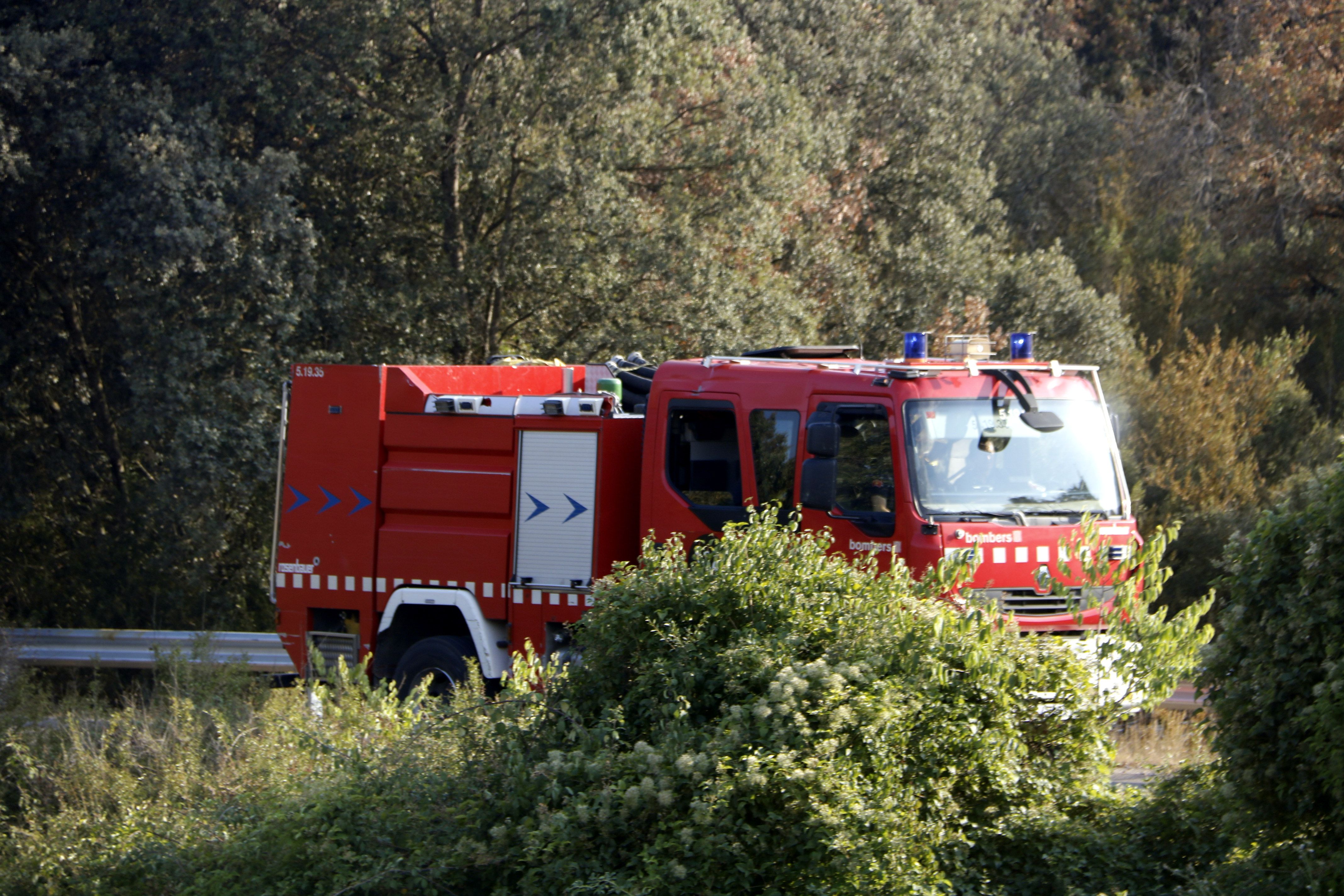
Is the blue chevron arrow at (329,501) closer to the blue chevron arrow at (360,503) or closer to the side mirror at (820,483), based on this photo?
the blue chevron arrow at (360,503)

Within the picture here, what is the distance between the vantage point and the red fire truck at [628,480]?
24.2 ft

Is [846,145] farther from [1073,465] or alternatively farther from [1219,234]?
[1073,465]

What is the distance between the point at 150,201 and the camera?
13.9 m

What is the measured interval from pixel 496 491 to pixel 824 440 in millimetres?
2536

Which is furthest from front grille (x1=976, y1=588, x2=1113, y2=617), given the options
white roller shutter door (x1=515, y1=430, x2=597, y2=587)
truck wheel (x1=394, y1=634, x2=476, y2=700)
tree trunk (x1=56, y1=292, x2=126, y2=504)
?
tree trunk (x1=56, y1=292, x2=126, y2=504)

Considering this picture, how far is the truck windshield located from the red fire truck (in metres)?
0.01

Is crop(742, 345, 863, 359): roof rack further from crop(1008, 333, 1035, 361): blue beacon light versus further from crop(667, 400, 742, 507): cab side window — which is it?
crop(1008, 333, 1035, 361): blue beacon light

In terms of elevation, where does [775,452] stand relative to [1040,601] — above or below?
above

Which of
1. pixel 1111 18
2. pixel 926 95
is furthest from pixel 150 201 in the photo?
pixel 1111 18

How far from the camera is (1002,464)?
7539 mm

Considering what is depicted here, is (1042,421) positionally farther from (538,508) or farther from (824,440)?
(538,508)

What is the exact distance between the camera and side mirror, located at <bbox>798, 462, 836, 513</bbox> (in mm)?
7336

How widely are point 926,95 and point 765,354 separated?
13846mm

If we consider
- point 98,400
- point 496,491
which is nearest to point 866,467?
point 496,491
